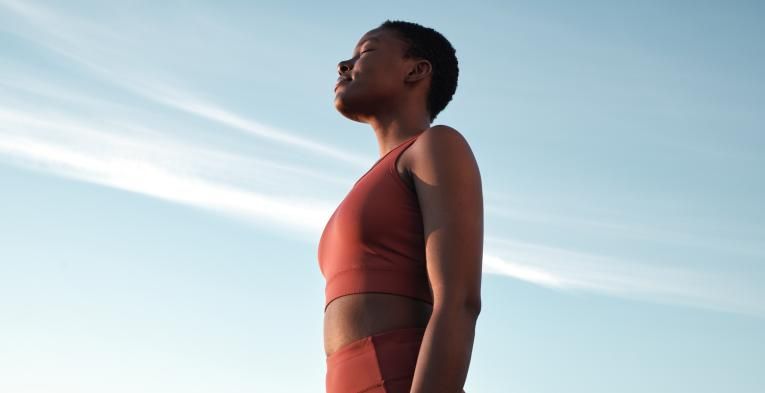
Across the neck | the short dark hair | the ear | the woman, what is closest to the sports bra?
the woman

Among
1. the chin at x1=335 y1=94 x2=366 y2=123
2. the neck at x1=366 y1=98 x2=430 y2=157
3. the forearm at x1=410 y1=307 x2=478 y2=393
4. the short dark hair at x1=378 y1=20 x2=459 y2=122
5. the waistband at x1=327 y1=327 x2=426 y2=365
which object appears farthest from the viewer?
the short dark hair at x1=378 y1=20 x2=459 y2=122

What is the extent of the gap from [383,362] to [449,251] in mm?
497

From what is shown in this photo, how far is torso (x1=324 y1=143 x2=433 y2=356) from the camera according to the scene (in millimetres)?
3881

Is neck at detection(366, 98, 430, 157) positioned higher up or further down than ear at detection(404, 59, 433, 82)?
further down

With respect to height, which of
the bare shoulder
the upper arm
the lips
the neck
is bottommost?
the upper arm

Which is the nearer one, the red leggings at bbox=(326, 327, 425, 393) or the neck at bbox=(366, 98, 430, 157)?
the red leggings at bbox=(326, 327, 425, 393)

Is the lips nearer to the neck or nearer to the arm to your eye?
the neck

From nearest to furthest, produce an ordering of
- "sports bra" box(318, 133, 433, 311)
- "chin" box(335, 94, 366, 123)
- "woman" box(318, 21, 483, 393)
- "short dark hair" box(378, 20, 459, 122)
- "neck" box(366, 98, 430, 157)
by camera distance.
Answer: "woman" box(318, 21, 483, 393) < "sports bra" box(318, 133, 433, 311) < "neck" box(366, 98, 430, 157) < "chin" box(335, 94, 366, 123) < "short dark hair" box(378, 20, 459, 122)

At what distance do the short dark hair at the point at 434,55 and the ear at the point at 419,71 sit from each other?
34 mm

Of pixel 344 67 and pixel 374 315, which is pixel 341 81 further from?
pixel 374 315

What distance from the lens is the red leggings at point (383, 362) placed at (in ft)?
12.4

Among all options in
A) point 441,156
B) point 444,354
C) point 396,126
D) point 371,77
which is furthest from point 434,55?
point 444,354

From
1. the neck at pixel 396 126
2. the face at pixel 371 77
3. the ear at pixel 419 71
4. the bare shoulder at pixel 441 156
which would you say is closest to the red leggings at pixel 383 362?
the bare shoulder at pixel 441 156

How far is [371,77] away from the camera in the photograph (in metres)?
4.79
